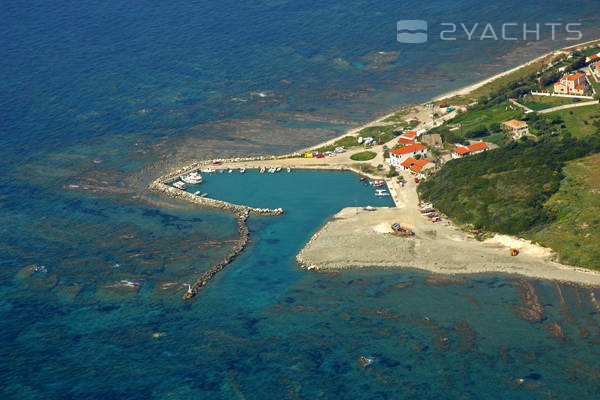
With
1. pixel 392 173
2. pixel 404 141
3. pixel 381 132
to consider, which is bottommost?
pixel 392 173

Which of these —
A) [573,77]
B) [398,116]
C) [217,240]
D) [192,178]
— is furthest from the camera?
[398,116]

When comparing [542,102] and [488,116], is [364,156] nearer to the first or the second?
[488,116]

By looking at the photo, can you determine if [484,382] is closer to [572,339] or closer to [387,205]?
[572,339]

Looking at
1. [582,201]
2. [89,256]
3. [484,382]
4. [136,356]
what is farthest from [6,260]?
[582,201]

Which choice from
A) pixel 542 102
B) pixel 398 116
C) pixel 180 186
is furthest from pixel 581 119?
pixel 180 186

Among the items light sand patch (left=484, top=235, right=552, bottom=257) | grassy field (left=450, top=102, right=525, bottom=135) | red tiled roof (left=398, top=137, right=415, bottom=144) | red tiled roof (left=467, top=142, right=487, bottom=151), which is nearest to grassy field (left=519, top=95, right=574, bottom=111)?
grassy field (left=450, top=102, right=525, bottom=135)

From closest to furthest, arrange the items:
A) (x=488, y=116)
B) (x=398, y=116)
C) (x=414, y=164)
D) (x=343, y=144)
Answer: (x=414, y=164), (x=343, y=144), (x=488, y=116), (x=398, y=116)
